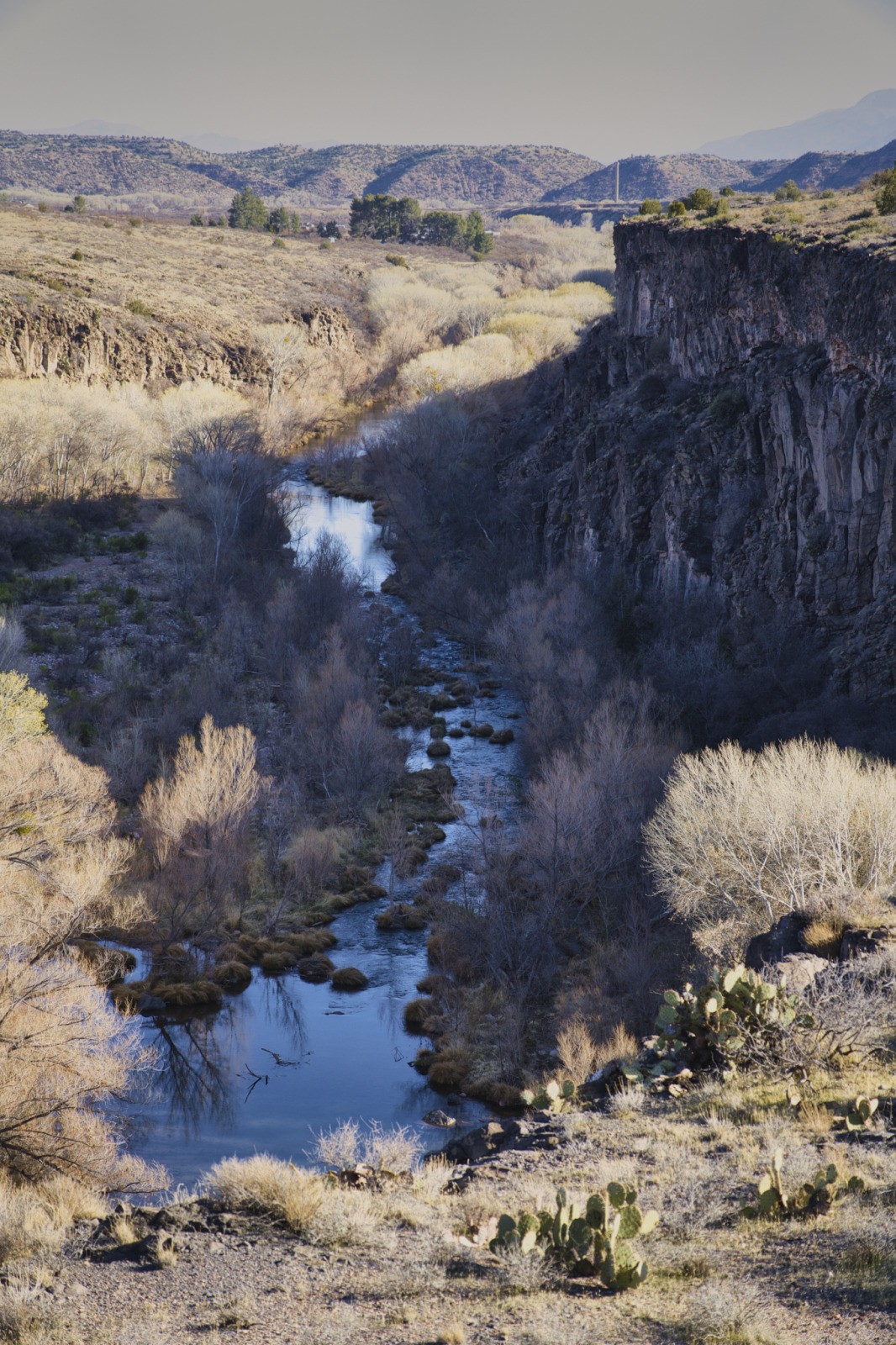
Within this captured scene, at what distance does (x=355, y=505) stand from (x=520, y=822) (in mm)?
44005

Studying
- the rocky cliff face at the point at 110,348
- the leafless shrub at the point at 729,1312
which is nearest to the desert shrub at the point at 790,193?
the rocky cliff face at the point at 110,348

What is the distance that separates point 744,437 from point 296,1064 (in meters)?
30.3

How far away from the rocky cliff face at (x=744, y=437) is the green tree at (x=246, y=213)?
89.7 metres

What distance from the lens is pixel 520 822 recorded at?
3083 cm

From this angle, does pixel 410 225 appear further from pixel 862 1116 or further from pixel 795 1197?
pixel 795 1197

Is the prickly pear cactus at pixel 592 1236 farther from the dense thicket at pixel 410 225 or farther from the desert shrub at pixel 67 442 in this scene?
the dense thicket at pixel 410 225

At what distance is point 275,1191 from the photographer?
1409cm

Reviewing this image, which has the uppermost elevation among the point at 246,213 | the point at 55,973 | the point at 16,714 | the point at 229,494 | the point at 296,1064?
the point at 246,213

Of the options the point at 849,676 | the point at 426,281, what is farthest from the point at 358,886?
the point at 426,281

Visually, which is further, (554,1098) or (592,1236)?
(554,1098)

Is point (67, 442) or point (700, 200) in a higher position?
point (700, 200)

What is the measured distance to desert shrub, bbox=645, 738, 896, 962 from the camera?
69.9ft

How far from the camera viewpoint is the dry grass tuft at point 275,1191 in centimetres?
1363

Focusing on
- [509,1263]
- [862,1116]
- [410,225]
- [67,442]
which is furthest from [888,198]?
[410,225]
